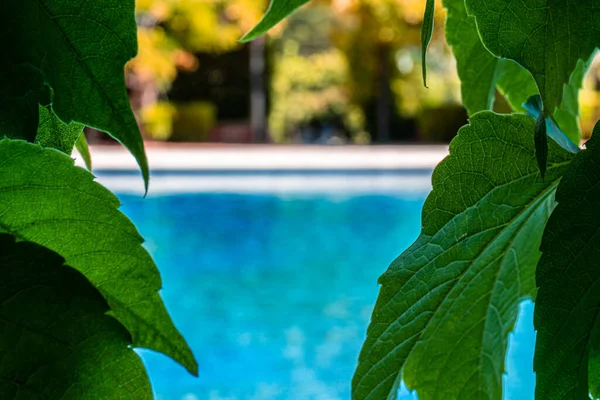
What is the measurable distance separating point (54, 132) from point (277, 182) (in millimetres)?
11408

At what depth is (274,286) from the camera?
6695mm

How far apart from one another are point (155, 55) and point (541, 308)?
17517 mm

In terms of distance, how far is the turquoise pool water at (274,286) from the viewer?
483cm

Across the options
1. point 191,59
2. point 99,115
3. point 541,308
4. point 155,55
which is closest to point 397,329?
point 541,308

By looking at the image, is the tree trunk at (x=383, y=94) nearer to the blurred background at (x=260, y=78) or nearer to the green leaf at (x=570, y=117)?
the blurred background at (x=260, y=78)

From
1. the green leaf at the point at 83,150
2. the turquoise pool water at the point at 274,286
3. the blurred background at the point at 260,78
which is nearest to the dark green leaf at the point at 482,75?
the green leaf at the point at 83,150

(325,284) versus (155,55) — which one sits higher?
(155,55)

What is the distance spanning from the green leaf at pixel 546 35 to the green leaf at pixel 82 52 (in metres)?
0.13

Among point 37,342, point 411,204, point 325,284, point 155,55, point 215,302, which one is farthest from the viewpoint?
point 155,55

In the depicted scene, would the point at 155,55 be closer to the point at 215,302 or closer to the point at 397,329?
the point at 215,302

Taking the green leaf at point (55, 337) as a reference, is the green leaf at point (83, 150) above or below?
above

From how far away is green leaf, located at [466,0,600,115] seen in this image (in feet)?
0.82

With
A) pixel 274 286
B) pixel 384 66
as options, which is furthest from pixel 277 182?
pixel 384 66

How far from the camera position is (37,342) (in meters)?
0.23
